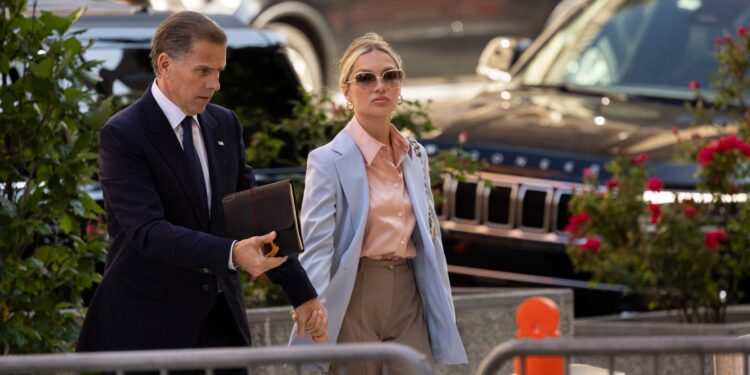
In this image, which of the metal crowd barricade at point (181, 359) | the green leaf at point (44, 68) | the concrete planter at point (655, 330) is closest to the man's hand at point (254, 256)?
the metal crowd barricade at point (181, 359)

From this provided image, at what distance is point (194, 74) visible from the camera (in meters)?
5.73

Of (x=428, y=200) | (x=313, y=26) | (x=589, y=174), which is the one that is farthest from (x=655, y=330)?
(x=313, y=26)

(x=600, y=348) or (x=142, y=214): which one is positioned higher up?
(x=142, y=214)

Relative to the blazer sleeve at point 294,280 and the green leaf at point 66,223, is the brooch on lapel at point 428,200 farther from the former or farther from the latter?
the green leaf at point 66,223

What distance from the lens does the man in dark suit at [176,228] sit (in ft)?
18.3

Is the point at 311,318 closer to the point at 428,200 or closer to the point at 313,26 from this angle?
the point at 428,200

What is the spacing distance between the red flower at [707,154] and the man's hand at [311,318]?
471 cm

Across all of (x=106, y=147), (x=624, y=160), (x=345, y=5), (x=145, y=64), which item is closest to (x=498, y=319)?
(x=624, y=160)

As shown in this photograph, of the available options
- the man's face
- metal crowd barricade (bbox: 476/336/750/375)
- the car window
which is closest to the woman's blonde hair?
the man's face

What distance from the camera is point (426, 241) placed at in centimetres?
621

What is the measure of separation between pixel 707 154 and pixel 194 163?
4983 mm

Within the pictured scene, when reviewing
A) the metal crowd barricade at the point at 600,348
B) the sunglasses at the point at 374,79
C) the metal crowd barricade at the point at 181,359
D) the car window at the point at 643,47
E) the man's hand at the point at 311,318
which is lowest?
the metal crowd barricade at the point at 181,359

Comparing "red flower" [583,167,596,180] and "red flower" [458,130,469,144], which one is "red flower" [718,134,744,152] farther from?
"red flower" [458,130,469,144]

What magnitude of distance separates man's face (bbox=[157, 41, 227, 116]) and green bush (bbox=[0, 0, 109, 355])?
1.28 metres
